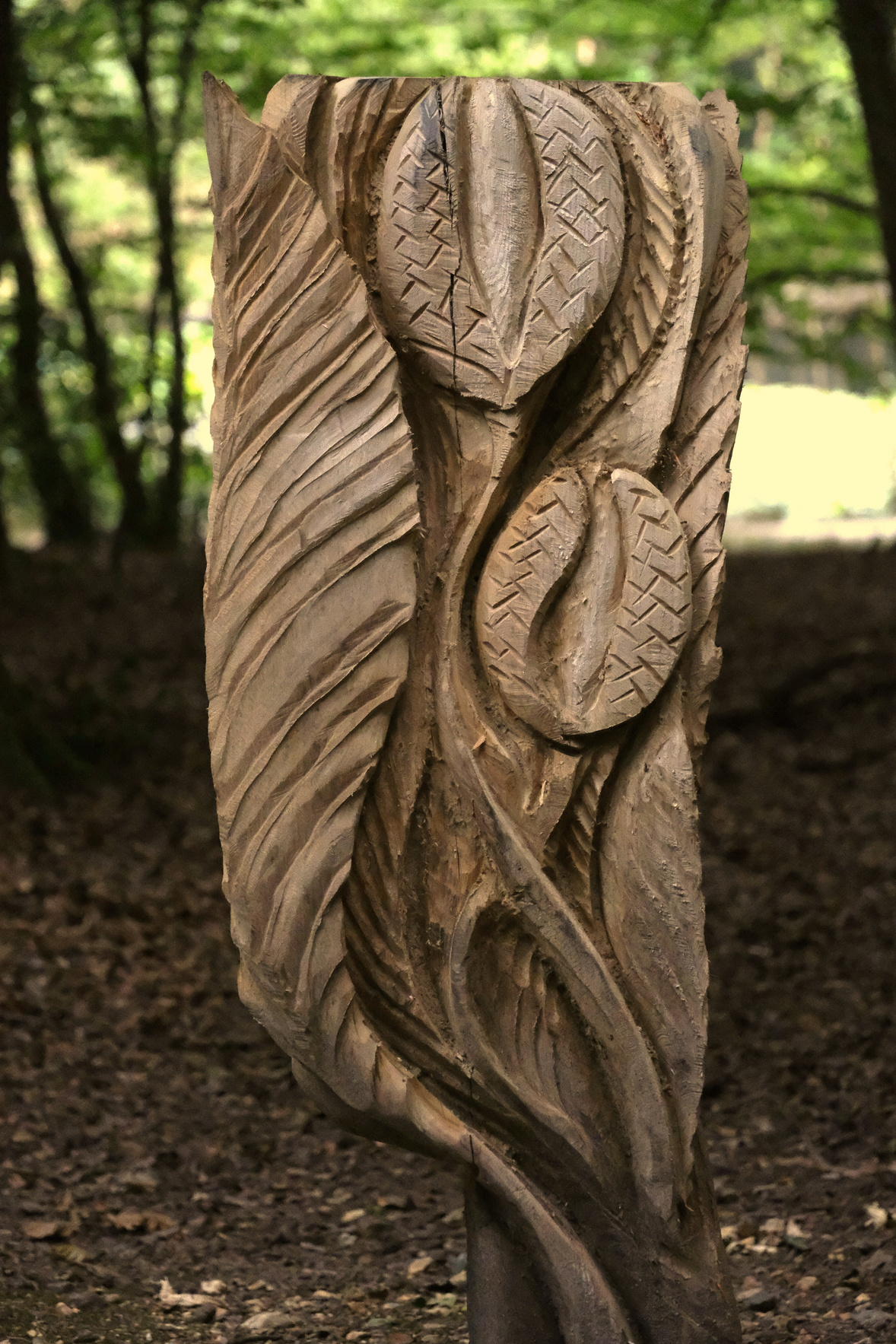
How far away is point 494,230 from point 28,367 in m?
6.72

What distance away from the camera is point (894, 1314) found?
259 cm

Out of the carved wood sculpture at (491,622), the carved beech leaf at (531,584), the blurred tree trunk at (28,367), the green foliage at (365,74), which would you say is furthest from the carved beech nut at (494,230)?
the green foliage at (365,74)

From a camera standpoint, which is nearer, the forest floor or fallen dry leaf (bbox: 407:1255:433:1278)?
the forest floor

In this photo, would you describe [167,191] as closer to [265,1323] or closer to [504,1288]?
[265,1323]

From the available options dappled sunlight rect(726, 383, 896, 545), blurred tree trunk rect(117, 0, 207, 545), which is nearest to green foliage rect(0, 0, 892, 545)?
blurred tree trunk rect(117, 0, 207, 545)

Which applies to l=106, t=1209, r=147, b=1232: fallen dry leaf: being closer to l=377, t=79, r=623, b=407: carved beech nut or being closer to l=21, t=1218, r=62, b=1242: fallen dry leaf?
l=21, t=1218, r=62, b=1242: fallen dry leaf

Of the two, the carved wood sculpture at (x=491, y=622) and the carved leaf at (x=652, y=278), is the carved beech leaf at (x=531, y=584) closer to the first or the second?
the carved wood sculpture at (x=491, y=622)

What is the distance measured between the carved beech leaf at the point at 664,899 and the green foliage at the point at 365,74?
5459 millimetres

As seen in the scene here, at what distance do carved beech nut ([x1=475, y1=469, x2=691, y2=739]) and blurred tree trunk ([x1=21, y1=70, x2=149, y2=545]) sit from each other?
7.30m

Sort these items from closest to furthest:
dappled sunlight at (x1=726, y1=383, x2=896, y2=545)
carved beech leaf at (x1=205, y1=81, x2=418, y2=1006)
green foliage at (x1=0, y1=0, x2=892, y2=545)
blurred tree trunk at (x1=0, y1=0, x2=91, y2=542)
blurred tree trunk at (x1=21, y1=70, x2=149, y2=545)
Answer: carved beech leaf at (x1=205, y1=81, x2=418, y2=1006) → blurred tree trunk at (x1=0, y1=0, x2=91, y2=542) → green foliage at (x1=0, y1=0, x2=892, y2=545) → blurred tree trunk at (x1=21, y1=70, x2=149, y2=545) → dappled sunlight at (x1=726, y1=383, x2=896, y2=545)

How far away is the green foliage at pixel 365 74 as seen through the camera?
25.5 ft

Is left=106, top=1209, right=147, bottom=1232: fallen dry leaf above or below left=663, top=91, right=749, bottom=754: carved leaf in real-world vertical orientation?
below

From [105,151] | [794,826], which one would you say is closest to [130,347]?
[105,151]

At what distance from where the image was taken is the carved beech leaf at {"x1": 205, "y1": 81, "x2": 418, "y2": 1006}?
2.04 meters
